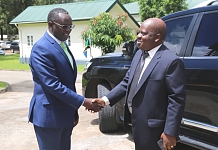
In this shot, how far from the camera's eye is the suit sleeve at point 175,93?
2.15m

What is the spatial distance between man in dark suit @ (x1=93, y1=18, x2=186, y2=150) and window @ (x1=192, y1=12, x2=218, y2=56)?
105cm

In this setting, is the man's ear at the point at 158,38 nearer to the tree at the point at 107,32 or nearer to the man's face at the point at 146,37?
the man's face at the point at 146,37

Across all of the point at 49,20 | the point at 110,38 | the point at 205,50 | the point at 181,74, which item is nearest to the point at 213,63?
the point at 205,50

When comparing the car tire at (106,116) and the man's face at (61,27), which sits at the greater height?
the man's face at (61,27)

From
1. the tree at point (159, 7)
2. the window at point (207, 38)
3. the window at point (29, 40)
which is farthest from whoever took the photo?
the window at point (29, 40)

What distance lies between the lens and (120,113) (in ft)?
14.1

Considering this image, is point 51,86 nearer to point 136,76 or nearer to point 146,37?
point 136,76

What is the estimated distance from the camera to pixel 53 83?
244 centimetres

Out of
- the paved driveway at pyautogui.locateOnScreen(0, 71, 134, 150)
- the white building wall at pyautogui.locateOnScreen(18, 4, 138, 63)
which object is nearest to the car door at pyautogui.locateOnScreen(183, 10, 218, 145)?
the paved driveway at pyautogui.locateOnScreen(0, 71, 134, 150)

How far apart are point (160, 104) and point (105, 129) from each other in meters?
2.84

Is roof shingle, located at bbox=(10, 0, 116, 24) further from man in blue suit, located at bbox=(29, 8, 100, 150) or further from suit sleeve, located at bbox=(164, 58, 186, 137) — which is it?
suit sleeve, located at bbox=(164, 58, 186, 137)

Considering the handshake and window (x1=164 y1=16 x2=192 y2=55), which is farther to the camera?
window (x1=164 y1=16 x2=192 y2=55)

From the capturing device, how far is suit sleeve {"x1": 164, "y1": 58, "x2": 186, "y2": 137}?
215cm

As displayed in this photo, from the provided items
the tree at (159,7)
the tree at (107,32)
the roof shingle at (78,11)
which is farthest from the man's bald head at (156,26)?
the tree at (159,7)
